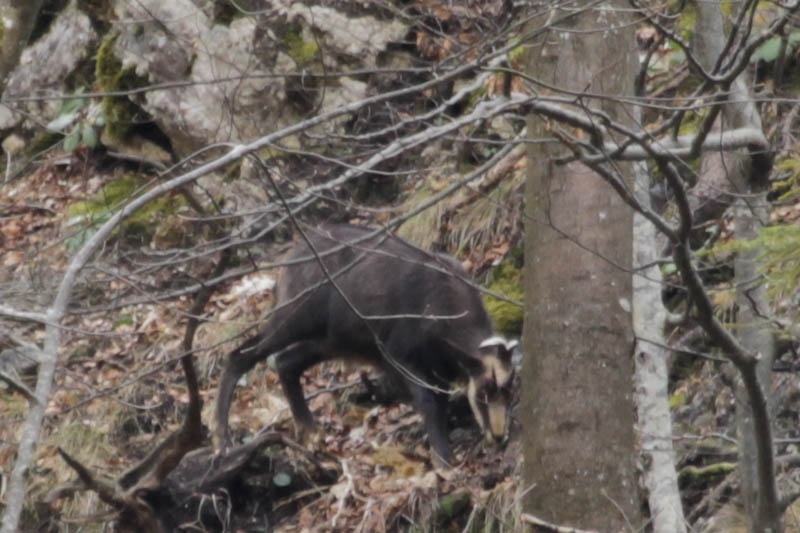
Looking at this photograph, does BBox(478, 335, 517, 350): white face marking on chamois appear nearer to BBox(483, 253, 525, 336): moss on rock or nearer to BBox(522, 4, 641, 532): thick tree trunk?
BBox(483, 253, 525, 336): moss on rock

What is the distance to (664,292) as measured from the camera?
793 centimetres

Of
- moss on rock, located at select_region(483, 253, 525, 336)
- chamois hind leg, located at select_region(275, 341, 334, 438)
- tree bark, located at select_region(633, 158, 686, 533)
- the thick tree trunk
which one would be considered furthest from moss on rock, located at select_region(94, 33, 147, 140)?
the thick tree trunk

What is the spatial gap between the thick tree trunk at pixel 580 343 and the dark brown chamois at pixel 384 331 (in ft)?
7.59

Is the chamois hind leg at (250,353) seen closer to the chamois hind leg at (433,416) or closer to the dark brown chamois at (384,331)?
the dark brown chamois at (384,331)

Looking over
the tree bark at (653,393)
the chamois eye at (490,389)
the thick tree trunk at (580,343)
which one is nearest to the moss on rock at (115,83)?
the chamois eye at (490,389)

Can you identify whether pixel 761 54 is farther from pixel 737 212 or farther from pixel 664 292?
pixel 737 212

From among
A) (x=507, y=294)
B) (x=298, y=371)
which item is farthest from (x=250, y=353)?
(x=507, y=294)

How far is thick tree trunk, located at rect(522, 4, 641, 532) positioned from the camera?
5.45 m

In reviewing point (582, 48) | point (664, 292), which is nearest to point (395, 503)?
point (664, 292)

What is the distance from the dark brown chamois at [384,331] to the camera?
8.01 metres

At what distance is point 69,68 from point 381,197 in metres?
4.09

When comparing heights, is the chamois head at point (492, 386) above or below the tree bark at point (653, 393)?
below

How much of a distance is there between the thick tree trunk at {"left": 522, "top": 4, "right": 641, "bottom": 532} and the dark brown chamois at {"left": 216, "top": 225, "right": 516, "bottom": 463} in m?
2.31

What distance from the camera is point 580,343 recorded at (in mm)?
5480
